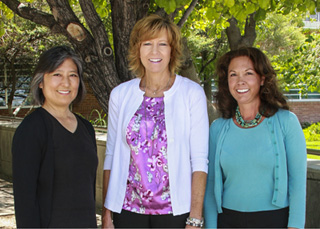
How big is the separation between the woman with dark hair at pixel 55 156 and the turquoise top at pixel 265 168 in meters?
0.86

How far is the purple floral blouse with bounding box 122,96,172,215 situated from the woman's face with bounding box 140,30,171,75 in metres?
0.30

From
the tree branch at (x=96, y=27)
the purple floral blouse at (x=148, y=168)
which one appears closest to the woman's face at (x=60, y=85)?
the purple floral blouse at (x=148, y=168)

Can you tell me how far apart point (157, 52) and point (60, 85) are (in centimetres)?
65

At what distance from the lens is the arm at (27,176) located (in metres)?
2.49

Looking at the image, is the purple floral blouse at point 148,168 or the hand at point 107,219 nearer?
the purple floral blouse at point 148,168

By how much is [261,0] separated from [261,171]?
1.97m

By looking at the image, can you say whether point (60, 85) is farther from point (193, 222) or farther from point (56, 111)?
point (193, 222)

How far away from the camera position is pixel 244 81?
2.96 m

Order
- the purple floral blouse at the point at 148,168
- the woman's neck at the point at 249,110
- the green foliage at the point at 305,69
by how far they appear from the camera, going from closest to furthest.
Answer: the purple floral blouse at the point at 148,168, the woman's neck at the point at 249,110, the green foliage at the point at 305,69

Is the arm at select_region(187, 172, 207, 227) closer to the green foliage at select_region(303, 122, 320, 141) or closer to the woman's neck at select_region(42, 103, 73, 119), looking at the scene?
the woman's neck at select_region(42, 103, 73, 119)

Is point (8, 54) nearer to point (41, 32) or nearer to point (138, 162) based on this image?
point (41, 32)

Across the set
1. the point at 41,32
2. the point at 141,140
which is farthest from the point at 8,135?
the point at 141,140

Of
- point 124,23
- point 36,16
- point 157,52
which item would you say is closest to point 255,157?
point 157,52

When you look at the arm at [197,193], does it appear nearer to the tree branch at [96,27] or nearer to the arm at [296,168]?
the arm at [296,168]
